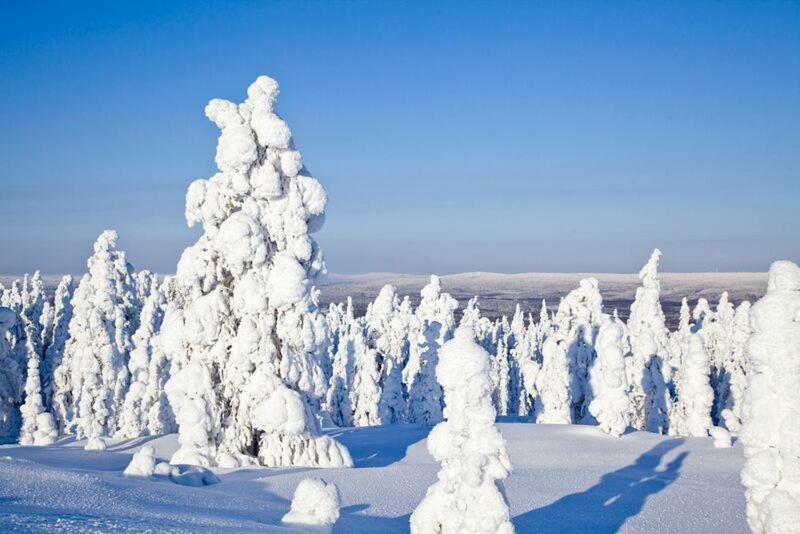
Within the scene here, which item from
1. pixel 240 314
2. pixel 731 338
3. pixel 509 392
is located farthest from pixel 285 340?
pixel 509 392

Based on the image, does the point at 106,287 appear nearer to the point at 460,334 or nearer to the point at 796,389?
the point at 460,334

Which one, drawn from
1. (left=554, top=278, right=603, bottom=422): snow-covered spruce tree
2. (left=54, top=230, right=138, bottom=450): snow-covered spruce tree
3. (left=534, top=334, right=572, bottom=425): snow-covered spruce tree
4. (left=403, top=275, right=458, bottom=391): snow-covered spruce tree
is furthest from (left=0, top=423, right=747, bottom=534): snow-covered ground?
(left=403, top=275, right=458, bottom=391): snow-covered spruce tree

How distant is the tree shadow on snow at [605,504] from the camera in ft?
41.3

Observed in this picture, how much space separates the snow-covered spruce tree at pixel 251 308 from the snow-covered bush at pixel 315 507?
6915 millimetres

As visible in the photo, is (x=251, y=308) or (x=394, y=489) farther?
(x=251, y=308)

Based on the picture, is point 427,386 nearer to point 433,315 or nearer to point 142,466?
point 433,315

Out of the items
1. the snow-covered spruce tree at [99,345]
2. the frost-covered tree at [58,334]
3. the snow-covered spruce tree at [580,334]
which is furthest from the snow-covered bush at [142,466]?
the frost-covered tree at [58,334]

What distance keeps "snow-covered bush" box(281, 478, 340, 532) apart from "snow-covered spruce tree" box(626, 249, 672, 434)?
3017cm

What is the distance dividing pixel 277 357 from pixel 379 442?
6.86 metres

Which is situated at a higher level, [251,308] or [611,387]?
[251,308]

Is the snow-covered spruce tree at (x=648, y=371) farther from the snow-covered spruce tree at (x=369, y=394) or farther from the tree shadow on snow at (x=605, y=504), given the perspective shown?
the tree shadow on snow at (x=605, y=504)

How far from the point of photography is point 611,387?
25875 millimetres

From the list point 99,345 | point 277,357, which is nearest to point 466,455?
point 277,357

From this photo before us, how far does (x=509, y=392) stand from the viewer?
66.6m
